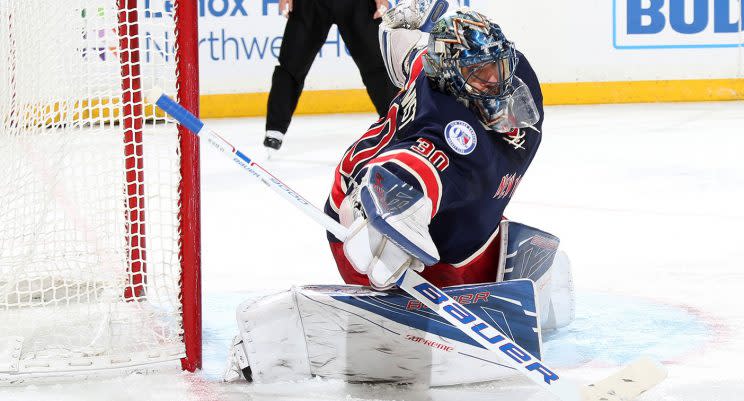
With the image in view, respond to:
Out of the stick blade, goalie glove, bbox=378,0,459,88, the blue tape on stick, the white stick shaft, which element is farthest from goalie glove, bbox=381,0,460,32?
the stick blade

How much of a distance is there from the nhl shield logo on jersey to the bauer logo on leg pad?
244 millimetres

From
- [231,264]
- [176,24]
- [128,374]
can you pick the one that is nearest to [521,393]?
[128,374]

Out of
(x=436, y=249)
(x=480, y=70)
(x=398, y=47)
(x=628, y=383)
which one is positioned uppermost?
(x=398, y=47)

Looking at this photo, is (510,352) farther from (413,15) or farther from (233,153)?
(413,15)

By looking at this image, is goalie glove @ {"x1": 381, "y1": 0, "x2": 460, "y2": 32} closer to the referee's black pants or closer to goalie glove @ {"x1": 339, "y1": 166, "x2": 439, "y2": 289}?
goalie glove @ {"x1": 339, "y1": 166, "x2": 439, "y2": 289}

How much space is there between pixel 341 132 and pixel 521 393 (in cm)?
446

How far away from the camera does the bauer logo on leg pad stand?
185 centimetres

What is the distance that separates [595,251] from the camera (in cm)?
317

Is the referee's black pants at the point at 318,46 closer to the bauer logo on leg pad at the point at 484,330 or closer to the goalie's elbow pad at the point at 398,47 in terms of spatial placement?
the goalie's elbow pad at the point at 398,47

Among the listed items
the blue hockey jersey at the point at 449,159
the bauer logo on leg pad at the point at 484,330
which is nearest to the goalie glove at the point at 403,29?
the blue hockey jersey at the point at 449,159

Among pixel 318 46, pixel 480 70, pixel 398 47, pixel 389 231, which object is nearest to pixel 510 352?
pixel 389 231

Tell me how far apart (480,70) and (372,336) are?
516 mm

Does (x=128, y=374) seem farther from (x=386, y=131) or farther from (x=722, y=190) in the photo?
(x=722, y=190)

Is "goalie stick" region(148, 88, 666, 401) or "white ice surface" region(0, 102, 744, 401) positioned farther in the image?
"white ice surface" region(0, 102, 744, 401)
